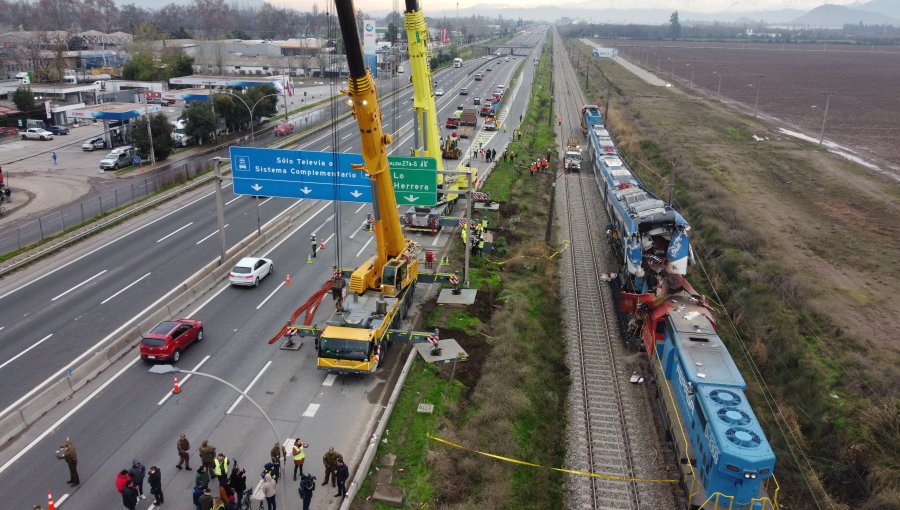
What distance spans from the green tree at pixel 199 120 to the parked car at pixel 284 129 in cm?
717

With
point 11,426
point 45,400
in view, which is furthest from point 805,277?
point 11,426

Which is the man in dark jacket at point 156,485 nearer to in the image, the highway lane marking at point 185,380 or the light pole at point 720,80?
the highway lane marking at point 185,380

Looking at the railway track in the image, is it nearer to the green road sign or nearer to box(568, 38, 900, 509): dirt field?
box(568, 38, 900, 509): dirt field

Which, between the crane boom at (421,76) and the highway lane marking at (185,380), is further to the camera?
the crane boom at (421,76)

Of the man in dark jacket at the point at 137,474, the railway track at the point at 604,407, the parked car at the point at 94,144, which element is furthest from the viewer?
the parked car at the point at 94,144

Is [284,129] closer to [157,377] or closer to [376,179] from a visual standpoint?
[376,179]

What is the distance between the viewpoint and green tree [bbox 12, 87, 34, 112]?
81.2 metres

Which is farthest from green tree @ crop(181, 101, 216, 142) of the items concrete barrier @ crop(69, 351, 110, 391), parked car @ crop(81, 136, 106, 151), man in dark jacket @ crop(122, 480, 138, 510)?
man in dark jacket @ crop(122, 480, 138, 510)

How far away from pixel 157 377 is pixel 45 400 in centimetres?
396

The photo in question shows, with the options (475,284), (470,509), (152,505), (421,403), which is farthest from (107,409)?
(475,284)

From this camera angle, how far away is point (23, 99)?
81562mm

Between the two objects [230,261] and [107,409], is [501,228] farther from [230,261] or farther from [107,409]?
[107,409]

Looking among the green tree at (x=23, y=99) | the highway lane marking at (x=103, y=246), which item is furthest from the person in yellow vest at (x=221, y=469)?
the green tree at (x=23, y=99)

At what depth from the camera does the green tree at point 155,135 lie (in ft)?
204
